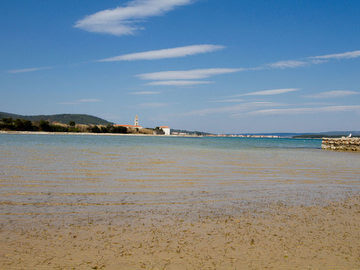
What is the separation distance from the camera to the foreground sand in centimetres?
432

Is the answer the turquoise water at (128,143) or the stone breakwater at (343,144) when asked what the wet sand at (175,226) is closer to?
the turquoise water at (128,143)

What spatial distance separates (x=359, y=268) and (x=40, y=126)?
171 m

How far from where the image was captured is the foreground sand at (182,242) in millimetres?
4320

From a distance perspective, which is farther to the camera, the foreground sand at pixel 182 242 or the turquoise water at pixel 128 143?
the turquoise water at pixel 128 143

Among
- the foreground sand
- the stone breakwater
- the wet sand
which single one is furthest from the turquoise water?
the foreground sand

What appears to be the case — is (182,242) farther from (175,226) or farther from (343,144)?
(343,144)

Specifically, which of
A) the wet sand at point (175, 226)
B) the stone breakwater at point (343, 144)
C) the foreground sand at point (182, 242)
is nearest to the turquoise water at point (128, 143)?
the stone breakwater at point (343, 144)

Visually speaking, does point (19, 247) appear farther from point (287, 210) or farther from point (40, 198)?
point (287, 210)

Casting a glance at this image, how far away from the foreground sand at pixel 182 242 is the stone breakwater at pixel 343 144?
44.8 m

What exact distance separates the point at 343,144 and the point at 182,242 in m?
49.5

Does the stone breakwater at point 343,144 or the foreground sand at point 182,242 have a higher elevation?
A: the stone breakwater at point 343,144

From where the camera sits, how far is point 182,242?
5.09 m

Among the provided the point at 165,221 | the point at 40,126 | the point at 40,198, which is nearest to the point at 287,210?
the point at 165,221

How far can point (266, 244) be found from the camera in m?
5.07
